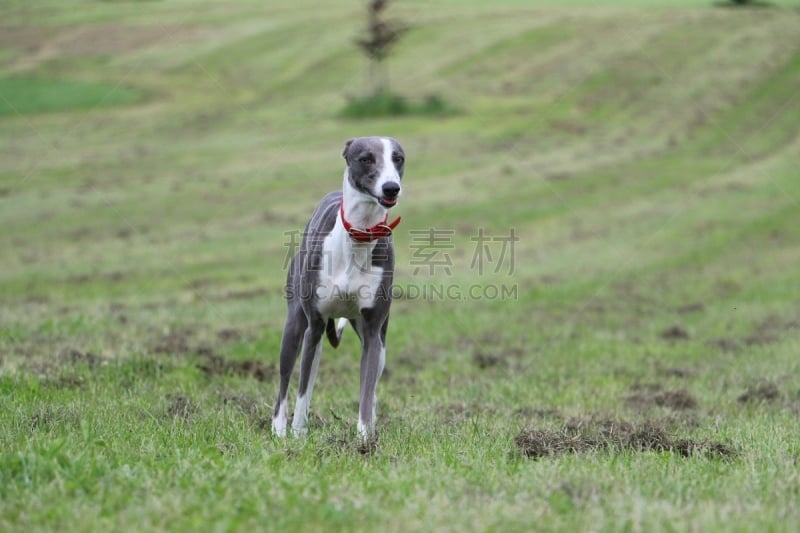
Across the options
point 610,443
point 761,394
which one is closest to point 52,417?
point 610,443

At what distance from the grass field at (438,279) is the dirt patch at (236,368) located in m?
0.05

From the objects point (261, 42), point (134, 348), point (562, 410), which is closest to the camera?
point (562, 410)

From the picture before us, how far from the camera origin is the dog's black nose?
663 centimetres

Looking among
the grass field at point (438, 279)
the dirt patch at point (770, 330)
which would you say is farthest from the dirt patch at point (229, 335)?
the dirt patch at point (770, 330)

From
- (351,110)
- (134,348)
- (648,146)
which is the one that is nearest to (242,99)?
(351,110)

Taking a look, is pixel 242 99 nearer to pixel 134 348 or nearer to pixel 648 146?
pixel 648 146

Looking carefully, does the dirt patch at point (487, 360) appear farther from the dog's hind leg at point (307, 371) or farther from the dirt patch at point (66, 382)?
the dirt patch at point (66, 382)

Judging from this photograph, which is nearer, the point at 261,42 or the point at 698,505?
the point at 698,505

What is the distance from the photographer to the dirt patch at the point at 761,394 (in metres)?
9.23

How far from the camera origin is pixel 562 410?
28.1ft

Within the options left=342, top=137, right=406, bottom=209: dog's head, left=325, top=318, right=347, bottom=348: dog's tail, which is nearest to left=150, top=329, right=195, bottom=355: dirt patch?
left=325, top=318, right=347, bottom=348: dog's tail

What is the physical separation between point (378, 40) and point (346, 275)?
1647 inches

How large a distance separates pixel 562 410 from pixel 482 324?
5.75m

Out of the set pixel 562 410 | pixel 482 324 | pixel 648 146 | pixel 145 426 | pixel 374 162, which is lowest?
pixel 648 146
